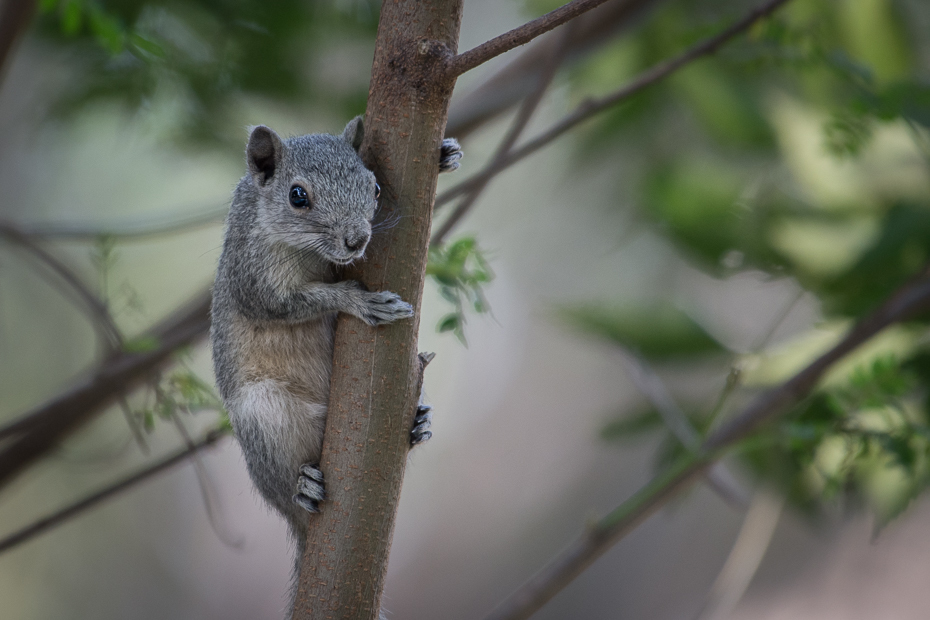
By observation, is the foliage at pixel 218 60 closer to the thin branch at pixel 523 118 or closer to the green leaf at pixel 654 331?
the thin branch at pixel 523 118

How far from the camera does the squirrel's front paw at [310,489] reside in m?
1.20

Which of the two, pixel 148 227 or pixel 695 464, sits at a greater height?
pixel 148 227

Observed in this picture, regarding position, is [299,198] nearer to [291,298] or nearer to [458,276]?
[291,298]

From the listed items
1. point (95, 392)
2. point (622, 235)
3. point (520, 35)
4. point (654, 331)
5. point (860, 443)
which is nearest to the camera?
point (520, 35)

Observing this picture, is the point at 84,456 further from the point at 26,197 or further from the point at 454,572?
the point at 454,572

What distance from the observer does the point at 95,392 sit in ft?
6.30

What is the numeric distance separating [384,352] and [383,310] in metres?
0.07

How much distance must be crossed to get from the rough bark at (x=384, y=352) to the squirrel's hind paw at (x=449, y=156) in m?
0.07

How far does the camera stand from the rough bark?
3.67 feet

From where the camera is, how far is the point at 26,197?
4.33m

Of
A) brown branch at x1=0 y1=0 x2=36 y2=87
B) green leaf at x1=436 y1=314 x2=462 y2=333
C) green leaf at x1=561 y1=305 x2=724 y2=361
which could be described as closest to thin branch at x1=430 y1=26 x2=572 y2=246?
green leaf at x1=436 y1=314 x2=462 y2=333

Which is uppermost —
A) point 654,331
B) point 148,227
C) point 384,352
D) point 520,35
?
point 148,227

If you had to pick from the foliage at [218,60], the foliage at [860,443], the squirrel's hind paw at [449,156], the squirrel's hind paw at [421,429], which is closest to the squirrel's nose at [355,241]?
the squirrel's hind paw at [449,156]

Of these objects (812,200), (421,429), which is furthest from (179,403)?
(812,200)
